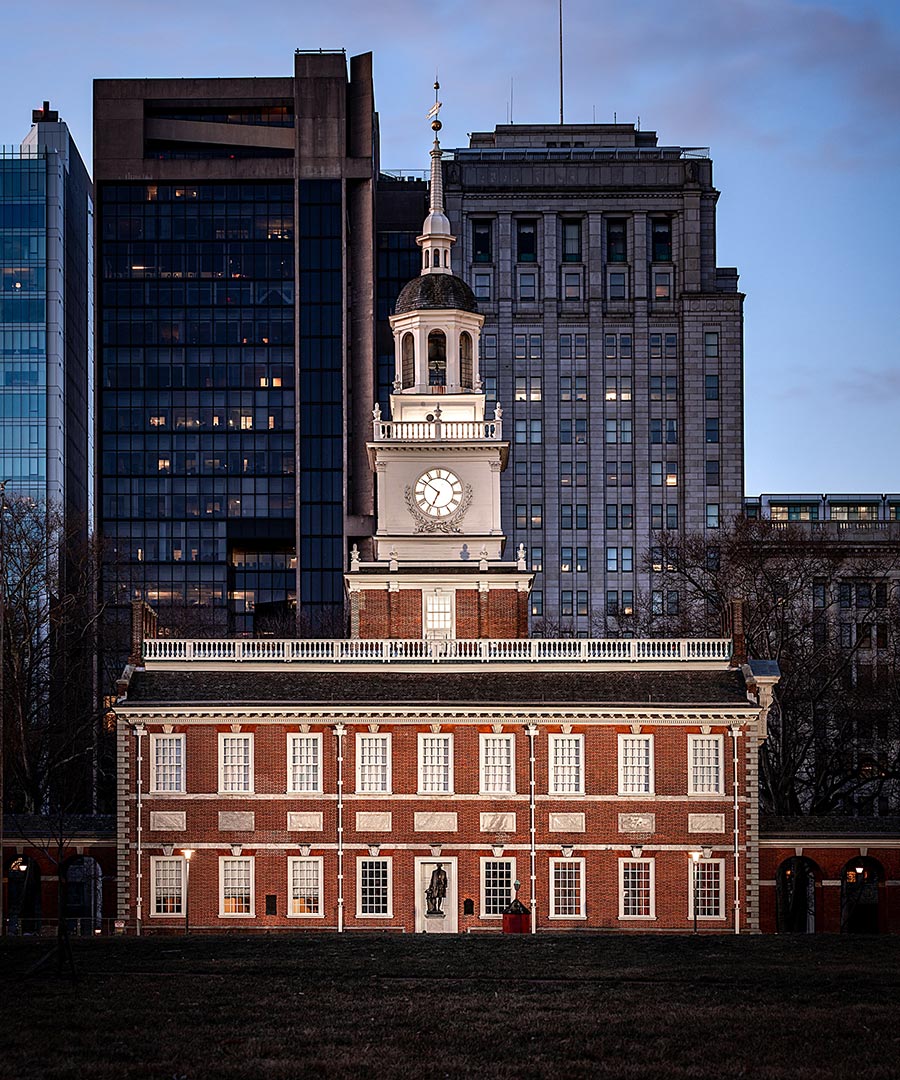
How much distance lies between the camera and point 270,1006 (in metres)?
35.8

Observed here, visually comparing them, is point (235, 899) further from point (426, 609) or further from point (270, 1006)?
point (270, 1006)

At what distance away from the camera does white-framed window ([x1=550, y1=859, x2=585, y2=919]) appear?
206 ft

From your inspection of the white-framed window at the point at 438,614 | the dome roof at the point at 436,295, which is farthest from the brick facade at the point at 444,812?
the dome roof at the point at 436,295

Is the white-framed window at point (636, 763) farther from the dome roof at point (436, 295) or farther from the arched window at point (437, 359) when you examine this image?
the dome roof at point (436, 295)

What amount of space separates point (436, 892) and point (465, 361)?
76.3 feet

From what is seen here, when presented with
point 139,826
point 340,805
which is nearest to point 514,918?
point 340,805

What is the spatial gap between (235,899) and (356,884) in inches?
157

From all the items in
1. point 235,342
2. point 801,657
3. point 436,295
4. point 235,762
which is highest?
point 235,342

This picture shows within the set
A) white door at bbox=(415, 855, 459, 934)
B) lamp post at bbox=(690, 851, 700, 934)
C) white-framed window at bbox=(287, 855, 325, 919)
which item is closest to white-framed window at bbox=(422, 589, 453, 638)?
white door at bbox=(415, 855, 459, 934)

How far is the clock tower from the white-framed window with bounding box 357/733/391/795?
740 cm

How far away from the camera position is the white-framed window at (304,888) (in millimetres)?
62969

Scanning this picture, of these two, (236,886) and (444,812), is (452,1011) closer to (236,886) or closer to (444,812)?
(444,812)

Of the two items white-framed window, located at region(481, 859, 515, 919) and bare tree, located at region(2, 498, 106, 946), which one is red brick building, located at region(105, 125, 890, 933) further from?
bare tree, located at region(2, 498, 106, 946)

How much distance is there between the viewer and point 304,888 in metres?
63.2
